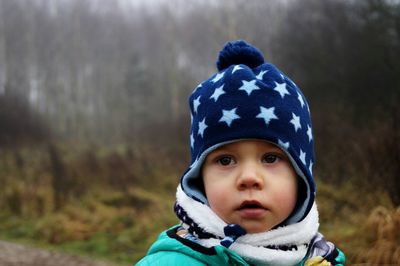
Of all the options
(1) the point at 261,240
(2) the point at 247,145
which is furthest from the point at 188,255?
(2) the point at 247,145

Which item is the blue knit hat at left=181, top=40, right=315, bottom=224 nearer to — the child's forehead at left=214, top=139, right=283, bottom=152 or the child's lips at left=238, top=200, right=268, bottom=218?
the child's forehead at left=214, top=139, right=283, bottom=152

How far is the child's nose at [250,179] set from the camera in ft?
4.45

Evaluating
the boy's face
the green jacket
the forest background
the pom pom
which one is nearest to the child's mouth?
the boy's face

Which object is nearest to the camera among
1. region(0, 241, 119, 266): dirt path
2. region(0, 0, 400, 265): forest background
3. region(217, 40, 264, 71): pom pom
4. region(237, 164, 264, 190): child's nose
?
region(237, 164, 264, 190): child's nose

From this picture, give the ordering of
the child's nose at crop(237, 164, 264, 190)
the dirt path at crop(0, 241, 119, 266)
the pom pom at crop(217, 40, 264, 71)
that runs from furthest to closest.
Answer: the dirt path at crop(0, 241, 119, 266) → the pom pom at crop(217, 40, 264, 71) → the child's nose at crop(237, 164, 264, 190)

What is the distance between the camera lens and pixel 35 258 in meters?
6.91

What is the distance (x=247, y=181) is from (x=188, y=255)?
0.89 ft

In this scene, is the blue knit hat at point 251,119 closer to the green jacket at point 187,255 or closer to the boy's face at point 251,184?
the boy's face at point 251,184

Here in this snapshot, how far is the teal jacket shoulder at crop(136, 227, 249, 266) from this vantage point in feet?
4.47

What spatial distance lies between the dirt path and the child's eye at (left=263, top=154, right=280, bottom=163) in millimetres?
5595

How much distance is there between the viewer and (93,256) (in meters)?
7.10

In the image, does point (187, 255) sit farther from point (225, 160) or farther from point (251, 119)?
point (251, 119)

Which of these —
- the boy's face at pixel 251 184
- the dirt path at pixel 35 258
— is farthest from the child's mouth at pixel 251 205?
the dirt path at pixel 35 258

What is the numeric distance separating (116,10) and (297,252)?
34467mm
